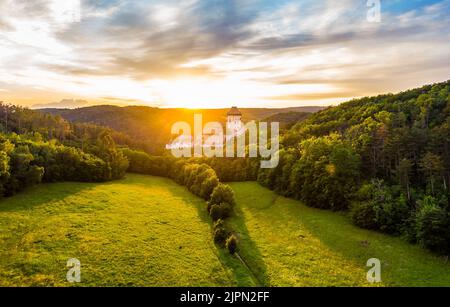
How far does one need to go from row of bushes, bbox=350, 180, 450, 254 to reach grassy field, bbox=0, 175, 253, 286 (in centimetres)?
2475

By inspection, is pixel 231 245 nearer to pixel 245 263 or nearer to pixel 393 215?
pixel 245 263

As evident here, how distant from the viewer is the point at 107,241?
158 feet

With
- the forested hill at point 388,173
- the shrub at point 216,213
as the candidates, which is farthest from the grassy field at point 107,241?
A: the forested hill at point 388,173

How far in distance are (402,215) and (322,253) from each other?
15.5 metres

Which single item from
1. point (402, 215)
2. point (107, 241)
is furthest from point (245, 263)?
point (402, 215)

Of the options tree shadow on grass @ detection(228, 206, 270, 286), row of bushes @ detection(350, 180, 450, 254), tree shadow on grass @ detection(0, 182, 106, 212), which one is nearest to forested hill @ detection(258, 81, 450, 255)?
row of bushes @ detection(350, 180, 450, 254)

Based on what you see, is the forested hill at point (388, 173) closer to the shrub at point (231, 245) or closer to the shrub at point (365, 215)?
→ the shrub at point (365, 215)

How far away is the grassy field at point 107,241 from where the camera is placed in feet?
128

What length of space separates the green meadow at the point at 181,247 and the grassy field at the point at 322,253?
13cm

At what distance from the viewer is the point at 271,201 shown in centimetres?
7488

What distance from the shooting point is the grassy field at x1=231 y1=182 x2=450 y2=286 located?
40.6 meters
